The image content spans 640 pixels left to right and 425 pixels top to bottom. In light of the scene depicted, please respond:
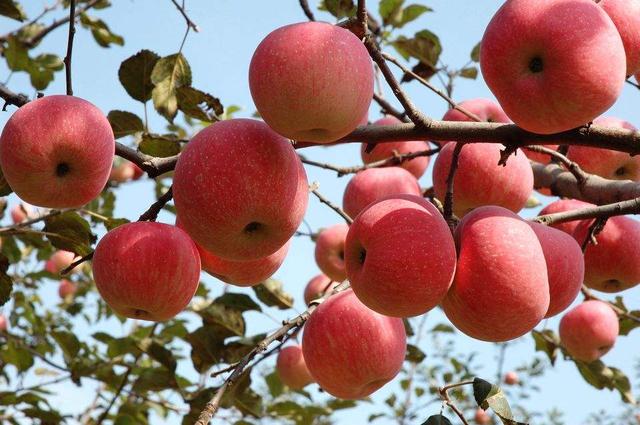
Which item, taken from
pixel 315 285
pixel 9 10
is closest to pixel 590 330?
pixel 315 285

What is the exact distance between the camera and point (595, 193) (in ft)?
6.78

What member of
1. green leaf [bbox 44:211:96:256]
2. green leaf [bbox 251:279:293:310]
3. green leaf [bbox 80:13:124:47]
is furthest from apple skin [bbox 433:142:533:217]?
green leaf [bbox 80:13:124:47]

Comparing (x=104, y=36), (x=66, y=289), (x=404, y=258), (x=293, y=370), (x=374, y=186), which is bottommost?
(x=404, y=258)

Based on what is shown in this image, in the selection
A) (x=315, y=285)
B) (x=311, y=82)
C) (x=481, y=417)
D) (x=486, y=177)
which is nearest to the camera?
(x=311, y=82)

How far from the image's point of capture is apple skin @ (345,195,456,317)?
4.66 feet

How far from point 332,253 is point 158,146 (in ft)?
4.61

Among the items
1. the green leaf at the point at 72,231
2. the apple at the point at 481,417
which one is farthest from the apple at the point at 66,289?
the apple at the point at 481,417

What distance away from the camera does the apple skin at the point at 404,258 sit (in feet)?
4.66

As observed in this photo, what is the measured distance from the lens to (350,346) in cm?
197

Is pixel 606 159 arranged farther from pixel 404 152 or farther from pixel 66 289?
pixel 66 289

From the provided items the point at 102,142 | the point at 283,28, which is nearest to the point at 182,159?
the point at 102,142

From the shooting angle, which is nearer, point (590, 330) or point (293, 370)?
point (590, 330)

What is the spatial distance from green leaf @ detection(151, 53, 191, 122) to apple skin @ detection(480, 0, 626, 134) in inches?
47.0

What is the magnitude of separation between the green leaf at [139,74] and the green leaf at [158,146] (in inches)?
16.6
